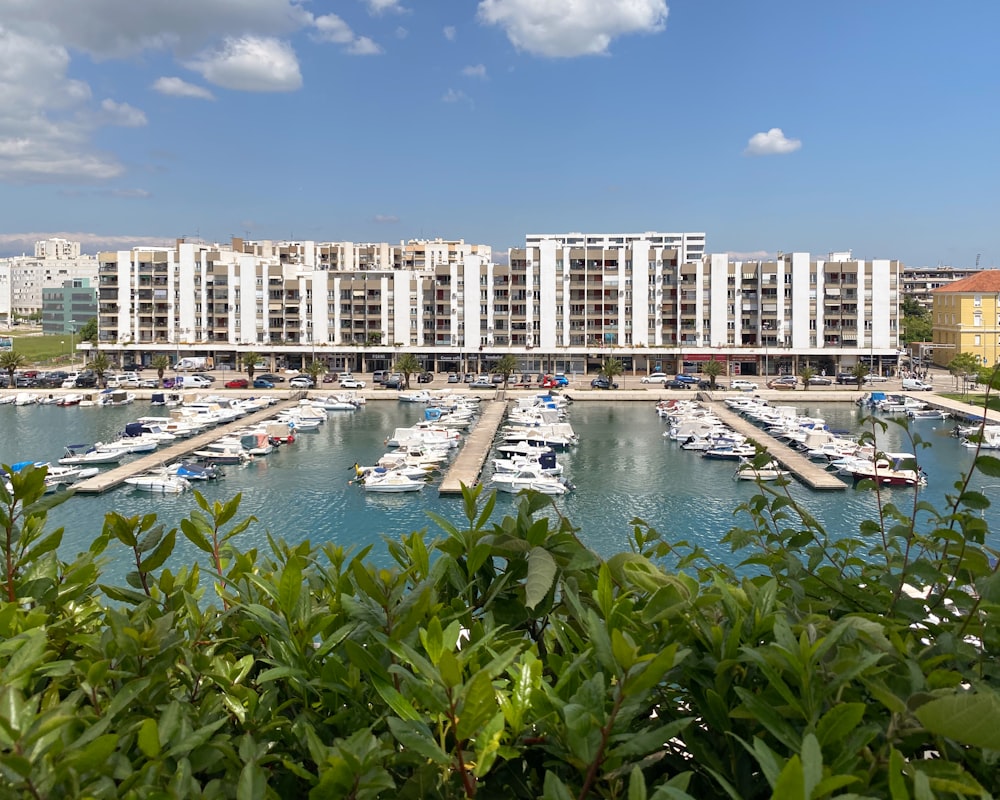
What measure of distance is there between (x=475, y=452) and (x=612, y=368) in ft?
69.7

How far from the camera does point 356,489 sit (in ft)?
82.5

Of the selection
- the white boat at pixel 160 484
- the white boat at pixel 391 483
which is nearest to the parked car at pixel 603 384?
the white boat at pixel 391 483

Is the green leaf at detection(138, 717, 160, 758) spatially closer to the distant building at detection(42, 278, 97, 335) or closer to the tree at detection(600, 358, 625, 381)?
the tree at detection(600, 358, 625, 381)

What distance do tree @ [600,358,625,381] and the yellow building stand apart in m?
19.3

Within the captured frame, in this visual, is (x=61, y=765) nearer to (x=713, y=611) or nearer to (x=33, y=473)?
(x=33, y=473)


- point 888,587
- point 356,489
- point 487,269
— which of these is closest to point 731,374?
point 487,269

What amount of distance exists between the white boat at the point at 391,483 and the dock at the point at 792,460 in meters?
9.75

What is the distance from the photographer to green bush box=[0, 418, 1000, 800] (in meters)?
1.43

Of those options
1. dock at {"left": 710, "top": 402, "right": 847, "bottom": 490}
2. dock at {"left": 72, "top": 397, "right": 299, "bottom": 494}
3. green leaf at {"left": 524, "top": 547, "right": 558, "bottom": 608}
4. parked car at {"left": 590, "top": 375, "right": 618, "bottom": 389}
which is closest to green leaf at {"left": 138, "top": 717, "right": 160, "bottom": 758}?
green leaf at {"left": 524, "top": 547, "right": 558, "bottom": 608}

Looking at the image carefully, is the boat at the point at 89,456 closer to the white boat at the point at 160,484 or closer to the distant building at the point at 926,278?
the white boat at the point at 160,484

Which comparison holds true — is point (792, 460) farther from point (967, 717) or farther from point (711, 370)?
point (967, 717)

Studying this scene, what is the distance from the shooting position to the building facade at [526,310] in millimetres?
Answer: 54312

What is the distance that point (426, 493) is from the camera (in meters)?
24.9

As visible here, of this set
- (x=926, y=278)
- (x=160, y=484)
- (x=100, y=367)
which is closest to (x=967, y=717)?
(x=160, y=484)
